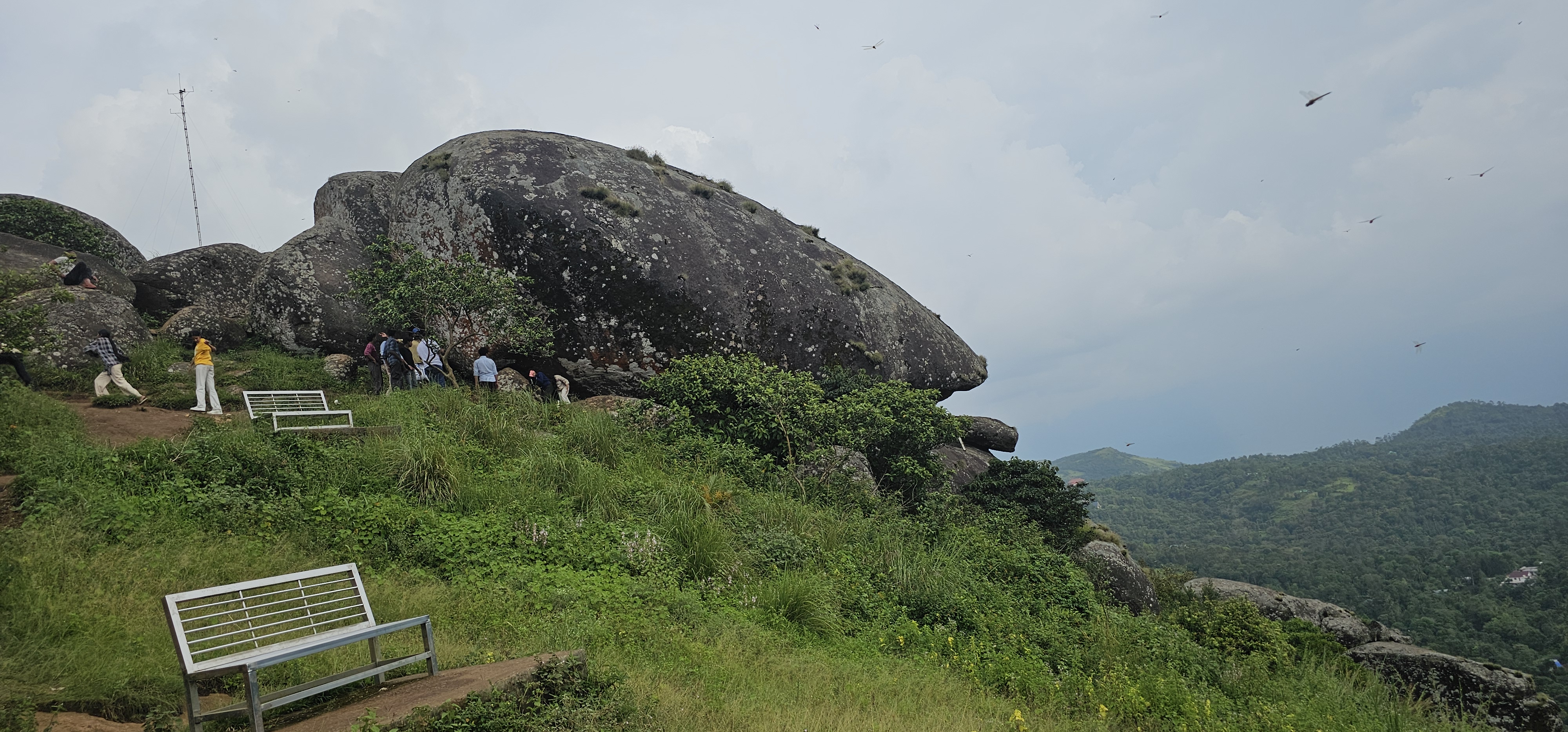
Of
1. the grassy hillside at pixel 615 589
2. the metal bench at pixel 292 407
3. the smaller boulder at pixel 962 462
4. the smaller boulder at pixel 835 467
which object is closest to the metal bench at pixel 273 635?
the grassy hillside at pixel 615 589

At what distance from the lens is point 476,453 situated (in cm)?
983

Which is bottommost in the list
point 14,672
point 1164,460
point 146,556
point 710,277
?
point 1164,460

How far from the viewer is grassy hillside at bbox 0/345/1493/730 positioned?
4.82 metres

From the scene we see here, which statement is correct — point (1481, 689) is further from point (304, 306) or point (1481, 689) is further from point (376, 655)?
point (304, 306)

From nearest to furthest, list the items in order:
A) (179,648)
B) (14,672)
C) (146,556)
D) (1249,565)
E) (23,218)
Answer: (179,648), (14,672), (146,556), (23,218), (1249,565)

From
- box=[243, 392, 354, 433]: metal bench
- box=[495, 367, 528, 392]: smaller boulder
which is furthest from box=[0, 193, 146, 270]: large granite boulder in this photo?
box=[243, 392, 354, 433]: metal bench

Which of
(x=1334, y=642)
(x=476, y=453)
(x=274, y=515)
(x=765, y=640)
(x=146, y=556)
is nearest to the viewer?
(x=146, y=556)

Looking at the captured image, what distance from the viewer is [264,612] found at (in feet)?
18.9

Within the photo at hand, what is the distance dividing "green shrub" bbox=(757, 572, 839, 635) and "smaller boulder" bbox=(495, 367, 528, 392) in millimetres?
9065

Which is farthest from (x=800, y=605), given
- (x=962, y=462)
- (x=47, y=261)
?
(x=47, y=261)

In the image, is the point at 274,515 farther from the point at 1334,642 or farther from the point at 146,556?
the point at 1334,642

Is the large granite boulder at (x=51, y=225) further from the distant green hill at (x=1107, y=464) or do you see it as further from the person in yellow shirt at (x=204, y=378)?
the distant green hill at (x=1107, y=464)

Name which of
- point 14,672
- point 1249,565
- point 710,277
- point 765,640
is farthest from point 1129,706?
point 1249,565

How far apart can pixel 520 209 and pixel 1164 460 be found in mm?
151231
